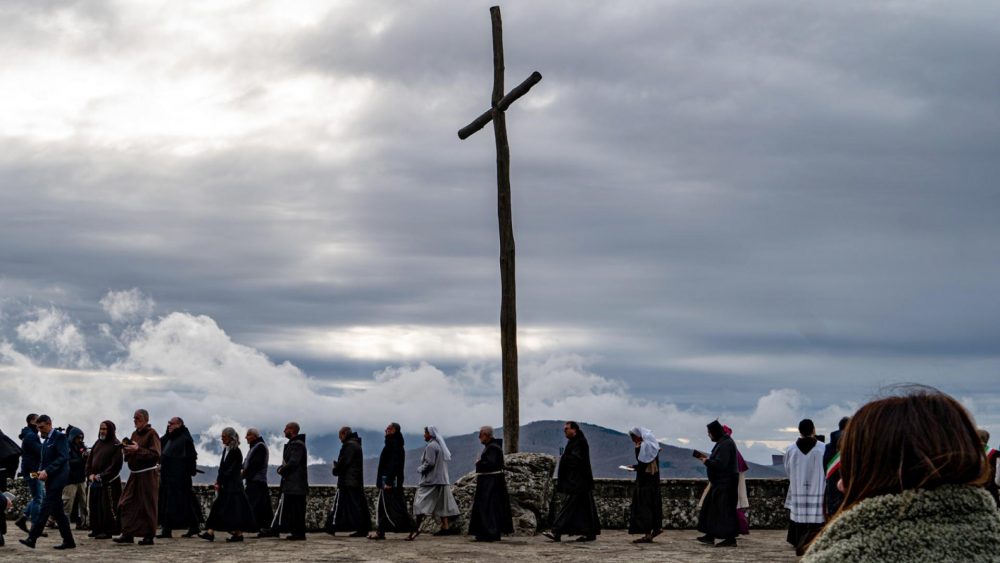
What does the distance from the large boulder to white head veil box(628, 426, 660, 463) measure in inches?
90.8

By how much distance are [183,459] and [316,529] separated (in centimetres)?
357

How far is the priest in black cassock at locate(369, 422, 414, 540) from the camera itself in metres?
20.0

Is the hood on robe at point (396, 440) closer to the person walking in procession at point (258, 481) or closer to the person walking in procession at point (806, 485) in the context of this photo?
the person walking in procession at point (258, 481)

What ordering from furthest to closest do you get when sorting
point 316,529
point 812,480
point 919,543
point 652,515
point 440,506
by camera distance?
1. point 316,529
2. point 440,506
3. point 652,515
4. point 812,480
5. point 919,543

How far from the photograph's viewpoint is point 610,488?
21688mm

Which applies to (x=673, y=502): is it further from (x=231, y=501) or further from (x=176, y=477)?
(x=176, y=477)

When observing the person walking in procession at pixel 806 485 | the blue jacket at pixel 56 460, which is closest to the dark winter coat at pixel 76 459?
the blue jacket at pixel 56 460

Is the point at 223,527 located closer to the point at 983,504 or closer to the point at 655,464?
the point at 655,464

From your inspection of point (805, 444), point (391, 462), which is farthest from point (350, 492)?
point (805, 444)

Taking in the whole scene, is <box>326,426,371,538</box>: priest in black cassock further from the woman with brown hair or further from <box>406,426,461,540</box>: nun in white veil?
the woman with brown hair

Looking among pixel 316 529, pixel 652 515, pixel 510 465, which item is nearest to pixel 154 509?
pixel 316 529

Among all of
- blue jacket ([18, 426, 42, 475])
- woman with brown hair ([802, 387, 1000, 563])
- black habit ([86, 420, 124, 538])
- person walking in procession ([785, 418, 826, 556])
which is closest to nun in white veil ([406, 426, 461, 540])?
black habit ([86, 420, 124, 538])

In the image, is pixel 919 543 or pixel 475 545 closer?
pixel 919 543

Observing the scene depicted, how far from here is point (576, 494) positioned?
61.9ft
